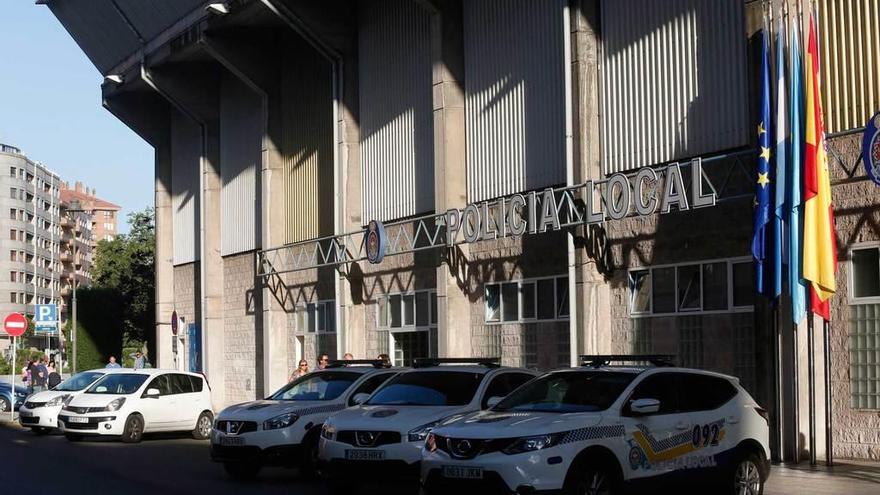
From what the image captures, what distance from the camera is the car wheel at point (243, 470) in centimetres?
1802

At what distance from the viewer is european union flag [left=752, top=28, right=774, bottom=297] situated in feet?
64.0

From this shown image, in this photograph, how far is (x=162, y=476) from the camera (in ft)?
61.1

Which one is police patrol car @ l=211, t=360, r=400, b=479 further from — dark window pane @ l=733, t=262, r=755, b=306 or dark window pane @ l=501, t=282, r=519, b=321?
dark window pane @ l=501, t=282, r=519, b=321

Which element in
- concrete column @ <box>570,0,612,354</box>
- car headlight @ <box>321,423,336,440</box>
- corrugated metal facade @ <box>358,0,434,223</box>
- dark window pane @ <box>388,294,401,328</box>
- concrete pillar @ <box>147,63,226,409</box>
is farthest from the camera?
concrete pillar @ <box>147,63,226,409</box>

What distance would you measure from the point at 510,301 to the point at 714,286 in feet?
21.5

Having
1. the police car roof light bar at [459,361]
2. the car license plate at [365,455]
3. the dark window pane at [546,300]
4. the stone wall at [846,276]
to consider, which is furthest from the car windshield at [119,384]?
the stone wall at [846,276]

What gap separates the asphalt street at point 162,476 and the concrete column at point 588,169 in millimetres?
6139

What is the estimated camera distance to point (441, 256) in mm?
29234

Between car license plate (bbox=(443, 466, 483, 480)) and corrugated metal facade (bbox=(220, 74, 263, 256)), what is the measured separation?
2827cm

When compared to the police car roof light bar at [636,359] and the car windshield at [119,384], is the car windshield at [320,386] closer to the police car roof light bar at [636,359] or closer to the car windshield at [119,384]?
the police car roof light bar at [636,359]

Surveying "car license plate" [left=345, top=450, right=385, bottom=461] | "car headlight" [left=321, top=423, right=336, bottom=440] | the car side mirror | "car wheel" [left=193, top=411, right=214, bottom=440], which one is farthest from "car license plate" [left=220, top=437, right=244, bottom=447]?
"car wheel" [left=193, top=411, right=214, bottom=440]

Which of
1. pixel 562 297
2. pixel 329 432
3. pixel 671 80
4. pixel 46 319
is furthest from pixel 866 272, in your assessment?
pixel 46 319

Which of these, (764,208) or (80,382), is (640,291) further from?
(80,382)

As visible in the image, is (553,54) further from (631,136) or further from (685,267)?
(685,267)
